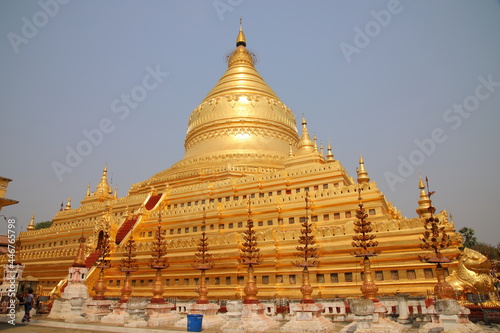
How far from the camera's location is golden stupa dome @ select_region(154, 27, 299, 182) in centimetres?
3406

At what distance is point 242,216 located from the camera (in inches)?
1017

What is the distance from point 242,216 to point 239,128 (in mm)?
13645

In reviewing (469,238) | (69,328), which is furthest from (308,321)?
(469,238)

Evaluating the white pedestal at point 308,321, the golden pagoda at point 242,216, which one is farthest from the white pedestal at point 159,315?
the white pedestal at point 308,321

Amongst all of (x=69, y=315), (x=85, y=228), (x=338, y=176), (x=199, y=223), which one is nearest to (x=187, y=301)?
(x=69, y=315)

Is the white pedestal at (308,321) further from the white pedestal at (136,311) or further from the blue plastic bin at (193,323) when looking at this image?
the white pedestal at (136,311)

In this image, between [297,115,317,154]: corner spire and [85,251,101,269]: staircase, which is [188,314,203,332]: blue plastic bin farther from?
[297,115,317,154]: corner spire

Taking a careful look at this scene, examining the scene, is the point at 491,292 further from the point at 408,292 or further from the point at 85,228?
the point at 85,228

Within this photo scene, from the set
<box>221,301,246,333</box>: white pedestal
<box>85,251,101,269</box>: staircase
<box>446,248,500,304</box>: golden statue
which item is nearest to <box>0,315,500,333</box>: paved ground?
<box>221,301,246,333</box>: white pedestal

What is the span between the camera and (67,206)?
42.1m

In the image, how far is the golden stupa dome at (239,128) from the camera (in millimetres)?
34062

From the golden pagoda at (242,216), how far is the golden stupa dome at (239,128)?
4.9 inches

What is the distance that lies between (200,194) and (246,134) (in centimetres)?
963

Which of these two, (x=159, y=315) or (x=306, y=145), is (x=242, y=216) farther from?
(x=159, y=315)
